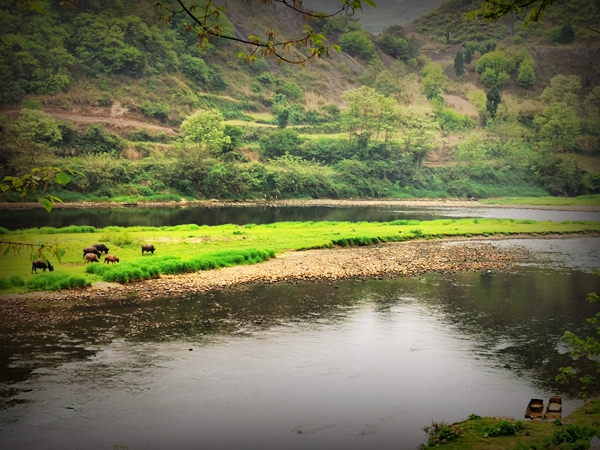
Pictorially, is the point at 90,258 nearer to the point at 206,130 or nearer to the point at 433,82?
the point at 206,130

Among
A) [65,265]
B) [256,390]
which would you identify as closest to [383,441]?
[256,390]

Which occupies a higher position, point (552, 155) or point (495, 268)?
point (552, 155)

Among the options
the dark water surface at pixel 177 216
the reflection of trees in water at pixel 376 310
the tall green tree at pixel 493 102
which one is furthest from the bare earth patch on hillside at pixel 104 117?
the reflection of trees in water at pixel 376 310

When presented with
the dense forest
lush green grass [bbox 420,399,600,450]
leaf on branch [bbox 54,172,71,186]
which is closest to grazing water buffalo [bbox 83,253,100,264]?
lush green grass [bbox 420,399,600,450]

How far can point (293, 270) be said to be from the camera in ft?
115

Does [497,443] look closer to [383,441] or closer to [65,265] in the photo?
[383,441]

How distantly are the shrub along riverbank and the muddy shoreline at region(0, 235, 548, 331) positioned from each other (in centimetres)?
99

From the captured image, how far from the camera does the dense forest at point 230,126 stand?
95.1 metres

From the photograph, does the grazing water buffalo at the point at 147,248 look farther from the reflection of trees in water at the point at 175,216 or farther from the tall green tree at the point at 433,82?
the tall green tree at the point at 433,82

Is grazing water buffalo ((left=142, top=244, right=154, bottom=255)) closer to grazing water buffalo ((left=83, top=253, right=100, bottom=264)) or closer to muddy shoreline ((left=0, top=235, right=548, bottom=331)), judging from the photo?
grazing water buffalo ((left=83, top=253, right=100, bottom=264))

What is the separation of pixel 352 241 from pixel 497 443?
34729mm

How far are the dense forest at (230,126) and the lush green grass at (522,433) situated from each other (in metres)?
75.9

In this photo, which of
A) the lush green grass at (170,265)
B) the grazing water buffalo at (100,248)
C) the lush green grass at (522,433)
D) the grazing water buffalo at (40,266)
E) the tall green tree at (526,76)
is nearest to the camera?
the lush green grass at (522,433)

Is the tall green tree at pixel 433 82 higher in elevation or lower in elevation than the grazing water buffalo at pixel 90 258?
higher
